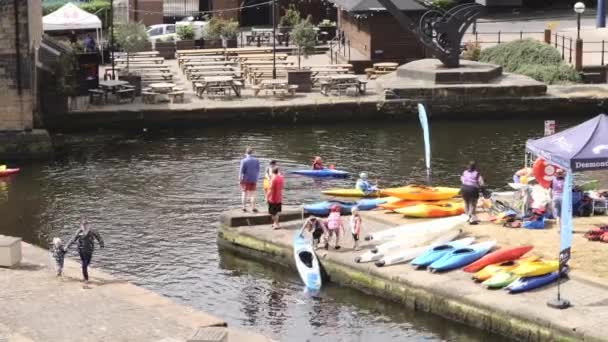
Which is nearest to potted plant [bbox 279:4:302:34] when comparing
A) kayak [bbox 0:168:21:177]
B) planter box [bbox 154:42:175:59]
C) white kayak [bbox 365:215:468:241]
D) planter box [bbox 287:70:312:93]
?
planter box [bbox 154:42:175:59]

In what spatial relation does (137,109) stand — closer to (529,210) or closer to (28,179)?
(28,179)

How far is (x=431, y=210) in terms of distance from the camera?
100.0 ft

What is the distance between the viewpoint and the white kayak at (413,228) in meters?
28.1

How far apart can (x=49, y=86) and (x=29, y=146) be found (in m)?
4.53

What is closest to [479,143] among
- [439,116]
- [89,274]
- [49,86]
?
[439,116]

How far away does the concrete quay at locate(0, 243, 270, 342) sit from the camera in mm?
22109

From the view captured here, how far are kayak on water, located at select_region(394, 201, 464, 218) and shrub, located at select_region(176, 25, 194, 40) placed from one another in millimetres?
32185

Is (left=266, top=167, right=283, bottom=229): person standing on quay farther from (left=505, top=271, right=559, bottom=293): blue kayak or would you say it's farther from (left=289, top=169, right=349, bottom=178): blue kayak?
(left=289, top=169, right=349, bottom=178): blue kayak

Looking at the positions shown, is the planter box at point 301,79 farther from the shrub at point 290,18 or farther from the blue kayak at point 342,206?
the blue kayak at point 342,206

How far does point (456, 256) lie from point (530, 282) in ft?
7.03

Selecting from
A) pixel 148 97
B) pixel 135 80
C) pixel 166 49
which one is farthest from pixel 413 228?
pixel 166 49

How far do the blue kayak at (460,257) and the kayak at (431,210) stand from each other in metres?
3.59

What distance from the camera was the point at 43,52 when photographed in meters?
47.9

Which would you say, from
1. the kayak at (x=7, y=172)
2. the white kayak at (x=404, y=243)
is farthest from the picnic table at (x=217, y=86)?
the white kayak at (x=404, y=243)
